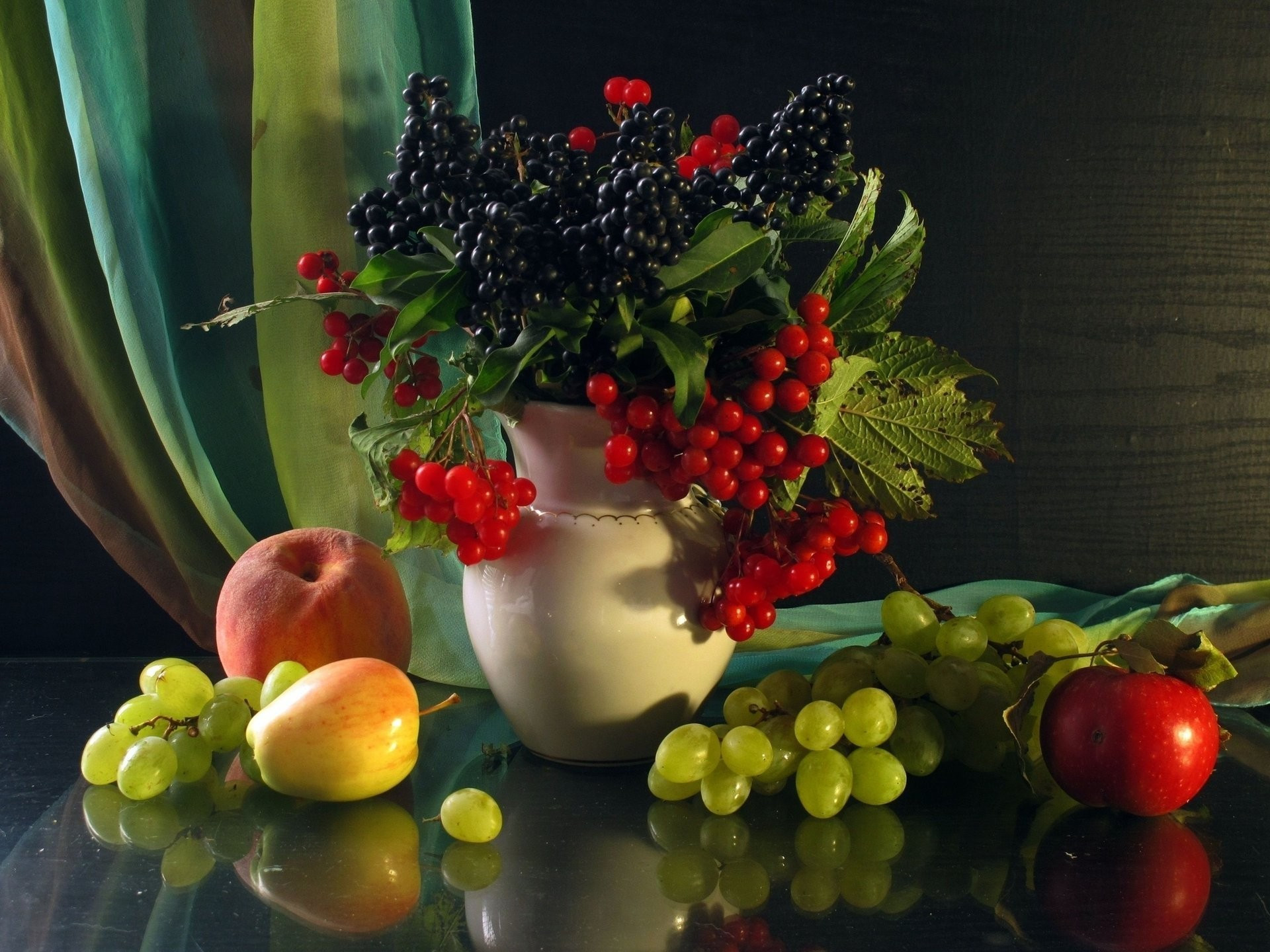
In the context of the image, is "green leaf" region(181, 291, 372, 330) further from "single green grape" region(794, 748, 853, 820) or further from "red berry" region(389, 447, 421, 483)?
"single green grape" region(794, 748, 853, 820)

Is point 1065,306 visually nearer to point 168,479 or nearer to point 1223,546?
point 1223,546


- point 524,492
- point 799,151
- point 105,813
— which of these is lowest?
point 105,813

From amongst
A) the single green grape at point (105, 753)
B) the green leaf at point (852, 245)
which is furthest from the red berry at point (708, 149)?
the single green grape at point (105, 753)

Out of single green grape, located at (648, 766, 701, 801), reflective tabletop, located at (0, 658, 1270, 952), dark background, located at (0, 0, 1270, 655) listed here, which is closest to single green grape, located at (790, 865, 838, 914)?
reflective tabletop, located at (0, 658, 1270, 952)

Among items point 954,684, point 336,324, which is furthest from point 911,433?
point 336,324

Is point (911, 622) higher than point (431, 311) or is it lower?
lower

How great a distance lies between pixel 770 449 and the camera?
666 mm

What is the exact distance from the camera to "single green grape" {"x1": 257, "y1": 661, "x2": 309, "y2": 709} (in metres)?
0.80

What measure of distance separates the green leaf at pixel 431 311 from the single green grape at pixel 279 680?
10.2 inches

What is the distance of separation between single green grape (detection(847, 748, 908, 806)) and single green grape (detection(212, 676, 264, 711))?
1.41 feet

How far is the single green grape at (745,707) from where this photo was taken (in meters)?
0.77

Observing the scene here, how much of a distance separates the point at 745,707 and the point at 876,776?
10cm

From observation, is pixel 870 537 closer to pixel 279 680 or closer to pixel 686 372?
pixel 686 372

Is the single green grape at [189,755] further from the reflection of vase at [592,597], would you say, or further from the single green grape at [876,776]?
the single green grape at [876,776]
